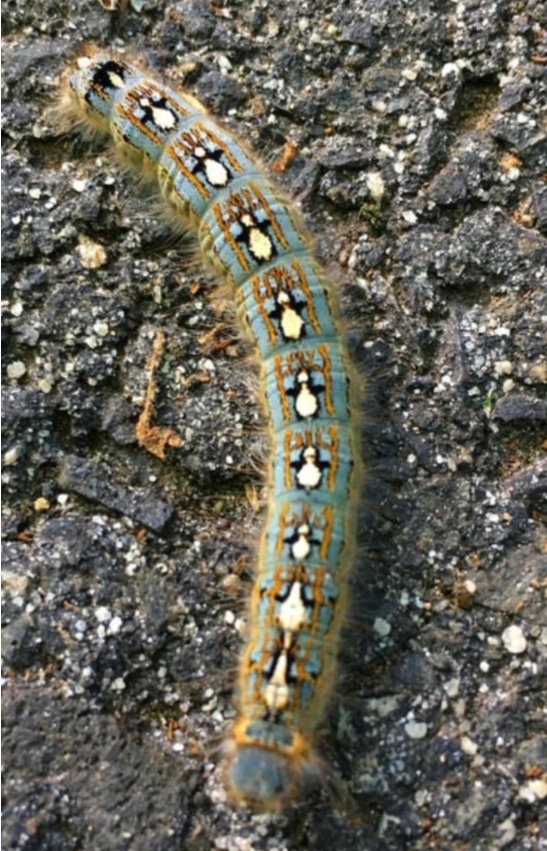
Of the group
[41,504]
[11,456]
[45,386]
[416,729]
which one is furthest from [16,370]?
[416,729]

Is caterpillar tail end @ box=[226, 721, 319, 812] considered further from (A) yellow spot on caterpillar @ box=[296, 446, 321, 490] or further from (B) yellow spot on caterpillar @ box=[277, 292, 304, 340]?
(B) yellow spot on caterpillar @ box=[277, 292, 304, 340]

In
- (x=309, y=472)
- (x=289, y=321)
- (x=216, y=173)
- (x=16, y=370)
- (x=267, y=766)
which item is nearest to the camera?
(x=267, y=766)

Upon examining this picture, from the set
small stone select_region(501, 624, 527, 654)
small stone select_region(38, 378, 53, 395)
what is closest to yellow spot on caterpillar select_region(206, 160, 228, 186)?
small stone select_region(38, 378, 53, 395)

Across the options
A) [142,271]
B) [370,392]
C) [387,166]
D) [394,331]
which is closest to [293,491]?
[370,392]

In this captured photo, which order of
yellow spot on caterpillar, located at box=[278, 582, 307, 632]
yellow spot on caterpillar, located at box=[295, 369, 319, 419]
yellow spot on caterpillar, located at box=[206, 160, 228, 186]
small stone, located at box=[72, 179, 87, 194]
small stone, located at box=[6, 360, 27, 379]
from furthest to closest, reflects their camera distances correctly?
small stone, located at box=[72, 179, 87, 194]
yellow spot on caterpillar, located at box=[206, 160, 228, 186]
small stone, located at box=[6, 360, 27, 379]
yellow spot on caterpillar, located at box=[295, 369, 319, 419]
yellow spot on caterpillar, located at box=[278, 582, 307, 632]

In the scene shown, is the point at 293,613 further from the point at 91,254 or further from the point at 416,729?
the point at 91,254

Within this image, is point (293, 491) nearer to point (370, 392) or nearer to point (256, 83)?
point (370, 392)
